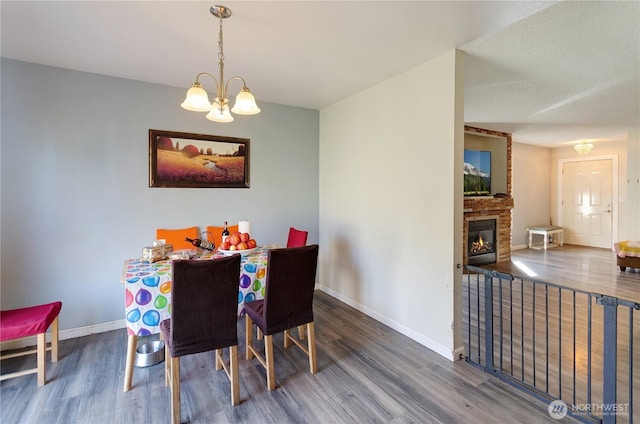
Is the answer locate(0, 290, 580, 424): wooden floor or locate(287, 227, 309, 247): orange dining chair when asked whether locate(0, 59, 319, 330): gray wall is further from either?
locate(287, 227, 309, 247): orange dining chair

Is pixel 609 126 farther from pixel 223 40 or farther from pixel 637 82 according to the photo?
pixel 223 40

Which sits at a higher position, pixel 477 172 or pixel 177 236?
pixel 477 172

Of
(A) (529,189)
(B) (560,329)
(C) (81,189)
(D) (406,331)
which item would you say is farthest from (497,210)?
(C) (81,189)

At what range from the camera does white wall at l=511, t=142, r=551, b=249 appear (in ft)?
24.1

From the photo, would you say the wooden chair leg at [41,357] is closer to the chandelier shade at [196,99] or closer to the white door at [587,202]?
the chandelier shade at [196,99]

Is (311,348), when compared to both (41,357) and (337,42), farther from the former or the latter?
(337,42)

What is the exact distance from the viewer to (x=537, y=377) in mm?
2318

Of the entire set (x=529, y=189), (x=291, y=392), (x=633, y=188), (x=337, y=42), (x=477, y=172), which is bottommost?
(x=291, y=392)

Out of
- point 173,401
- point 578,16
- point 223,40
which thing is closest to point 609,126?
point 578,16

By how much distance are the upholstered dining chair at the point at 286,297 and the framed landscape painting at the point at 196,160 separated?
183 cm

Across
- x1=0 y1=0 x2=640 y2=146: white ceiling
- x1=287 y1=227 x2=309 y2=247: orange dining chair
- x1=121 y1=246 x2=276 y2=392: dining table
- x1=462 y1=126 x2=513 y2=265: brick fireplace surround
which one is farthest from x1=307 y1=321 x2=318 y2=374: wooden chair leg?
x1=462 y1=126 x2=513 y2=265: brick fireplace surround

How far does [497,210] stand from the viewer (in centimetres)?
589

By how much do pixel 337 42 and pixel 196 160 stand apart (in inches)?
80.1

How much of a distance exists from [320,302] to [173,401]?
7.44ft
